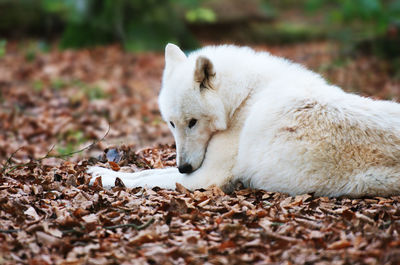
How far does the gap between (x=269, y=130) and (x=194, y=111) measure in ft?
2.56

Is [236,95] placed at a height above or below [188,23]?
below

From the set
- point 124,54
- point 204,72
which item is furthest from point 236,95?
point 124,54

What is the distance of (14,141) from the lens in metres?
7.56

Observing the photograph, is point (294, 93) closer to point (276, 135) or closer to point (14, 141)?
point (276, 135)

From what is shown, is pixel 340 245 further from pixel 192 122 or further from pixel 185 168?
pixel 192 122

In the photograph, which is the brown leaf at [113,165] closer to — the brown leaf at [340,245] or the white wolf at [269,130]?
Result: the white wolf at [269,130]

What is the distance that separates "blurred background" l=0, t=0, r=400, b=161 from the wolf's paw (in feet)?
7.26

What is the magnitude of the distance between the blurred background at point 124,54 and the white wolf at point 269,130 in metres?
2.38

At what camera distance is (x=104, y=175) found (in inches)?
191

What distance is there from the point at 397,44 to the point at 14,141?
9.88 meters

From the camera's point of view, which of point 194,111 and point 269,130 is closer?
point 269,130

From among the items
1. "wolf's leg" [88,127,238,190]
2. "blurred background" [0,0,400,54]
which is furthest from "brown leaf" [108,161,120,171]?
"blurred background" [0,0,400,54]

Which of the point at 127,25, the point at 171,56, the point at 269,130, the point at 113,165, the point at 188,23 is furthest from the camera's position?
the point at 188,23

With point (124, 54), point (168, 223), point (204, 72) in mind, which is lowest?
point (168, 223)
